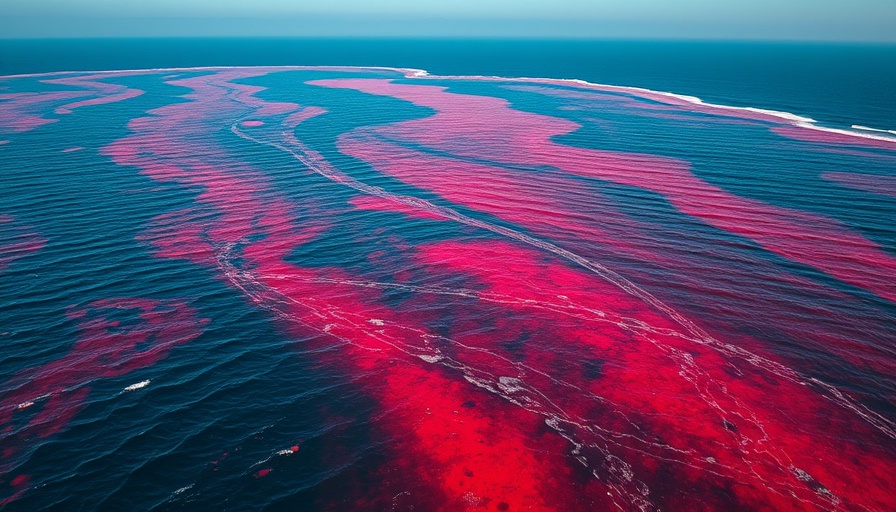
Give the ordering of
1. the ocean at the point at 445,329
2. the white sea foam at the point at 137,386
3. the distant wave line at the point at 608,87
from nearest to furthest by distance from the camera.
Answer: the ocean at the point at 445,329, the white sea foam at the point at 137,386, the distant wave line at the point at 608,87

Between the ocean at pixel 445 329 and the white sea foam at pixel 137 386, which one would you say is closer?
the ocean at pixel 445 329

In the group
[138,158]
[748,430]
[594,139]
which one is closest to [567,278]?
[748,430]

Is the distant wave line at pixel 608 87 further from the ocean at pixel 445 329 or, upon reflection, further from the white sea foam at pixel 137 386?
the white sea foam at pixel 137 386

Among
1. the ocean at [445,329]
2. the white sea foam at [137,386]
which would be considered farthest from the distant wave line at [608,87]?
the white sea foam at [137,386]

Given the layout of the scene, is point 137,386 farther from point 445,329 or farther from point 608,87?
point 608,87

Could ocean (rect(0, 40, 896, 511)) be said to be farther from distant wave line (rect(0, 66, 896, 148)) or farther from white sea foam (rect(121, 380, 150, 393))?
distant wave line (rect(0, 66, 896, 148))

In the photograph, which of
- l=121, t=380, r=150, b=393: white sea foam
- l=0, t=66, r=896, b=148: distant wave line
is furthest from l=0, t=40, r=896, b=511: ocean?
l=0, t=66, r=896, b=148: distant wave line

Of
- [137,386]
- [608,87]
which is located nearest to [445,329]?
[137,386]

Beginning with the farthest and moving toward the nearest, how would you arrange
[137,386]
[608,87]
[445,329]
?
[608,87] < [445,329] < [137,386]
